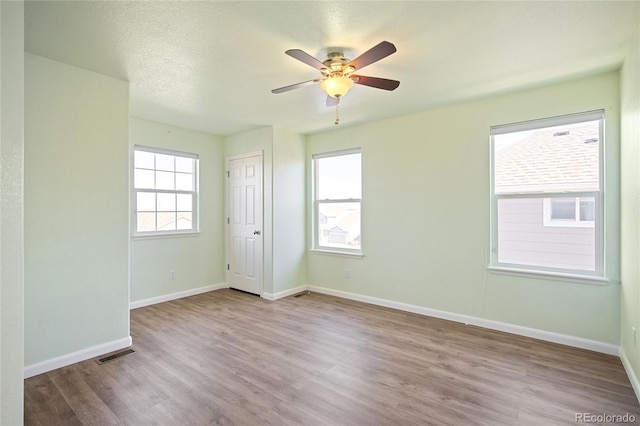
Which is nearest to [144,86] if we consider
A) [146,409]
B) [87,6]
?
[87,6]

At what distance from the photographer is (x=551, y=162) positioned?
313cm

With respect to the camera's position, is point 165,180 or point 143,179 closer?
point 143,179

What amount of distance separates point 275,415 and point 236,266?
11.0 feet

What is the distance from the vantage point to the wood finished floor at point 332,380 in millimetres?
2027

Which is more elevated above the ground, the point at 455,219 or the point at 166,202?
the point at 166,202

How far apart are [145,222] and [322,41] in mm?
3506

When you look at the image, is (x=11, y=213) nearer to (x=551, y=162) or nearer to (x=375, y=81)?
(x=375, y=81)

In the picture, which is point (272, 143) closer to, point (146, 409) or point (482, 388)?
point (146, 409)

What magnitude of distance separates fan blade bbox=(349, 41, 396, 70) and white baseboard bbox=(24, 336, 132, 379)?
10.5ft

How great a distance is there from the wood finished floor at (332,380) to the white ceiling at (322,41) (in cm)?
253

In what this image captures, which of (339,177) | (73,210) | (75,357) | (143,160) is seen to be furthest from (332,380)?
(143,160)

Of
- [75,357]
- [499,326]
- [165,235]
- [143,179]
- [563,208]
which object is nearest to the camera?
[75,357]

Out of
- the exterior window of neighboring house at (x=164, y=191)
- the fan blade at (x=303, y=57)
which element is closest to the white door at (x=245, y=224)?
the exterior window of neighboring house at (x=164, y=191)

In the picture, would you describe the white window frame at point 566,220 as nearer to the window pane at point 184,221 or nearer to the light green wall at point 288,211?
the light green wall at point 288,211
